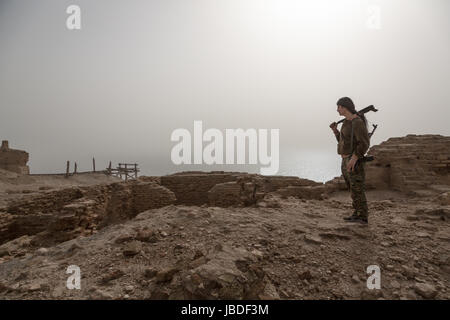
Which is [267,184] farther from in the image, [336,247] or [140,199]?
[336,247]

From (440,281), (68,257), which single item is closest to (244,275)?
(440,281)

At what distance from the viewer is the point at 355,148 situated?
328 centimetres

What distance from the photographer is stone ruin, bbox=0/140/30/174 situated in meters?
20.7

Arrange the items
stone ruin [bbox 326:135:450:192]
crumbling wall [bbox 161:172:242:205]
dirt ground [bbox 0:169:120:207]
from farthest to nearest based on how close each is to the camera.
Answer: dirt ground [bbox 0:169:120:207], crumbling wall [bbox 161:172:242:205], stone ruin [bbox 326:135:450:192]

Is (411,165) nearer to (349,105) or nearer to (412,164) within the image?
(412,164)

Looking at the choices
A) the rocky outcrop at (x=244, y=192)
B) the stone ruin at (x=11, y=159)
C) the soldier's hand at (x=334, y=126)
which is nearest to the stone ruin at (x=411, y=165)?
the rocky outcrop at (x=244, y=192)

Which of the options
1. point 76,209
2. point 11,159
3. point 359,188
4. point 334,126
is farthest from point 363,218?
point 11,159

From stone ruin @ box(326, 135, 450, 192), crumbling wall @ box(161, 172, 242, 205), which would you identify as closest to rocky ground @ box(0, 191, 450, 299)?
stone ruin @ box(326, 135, 450, 192)

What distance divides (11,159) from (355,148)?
29.7 meters

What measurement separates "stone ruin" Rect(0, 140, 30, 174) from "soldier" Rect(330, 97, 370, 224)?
2904cm

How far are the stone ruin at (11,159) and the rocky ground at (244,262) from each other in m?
25.7

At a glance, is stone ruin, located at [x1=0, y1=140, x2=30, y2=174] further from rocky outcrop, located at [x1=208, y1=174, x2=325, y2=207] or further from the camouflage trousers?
the camouflage trousers

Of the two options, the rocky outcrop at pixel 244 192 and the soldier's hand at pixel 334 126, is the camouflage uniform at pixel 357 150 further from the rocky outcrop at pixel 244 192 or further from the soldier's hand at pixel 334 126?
the rocky outcrop at pixel 244 192

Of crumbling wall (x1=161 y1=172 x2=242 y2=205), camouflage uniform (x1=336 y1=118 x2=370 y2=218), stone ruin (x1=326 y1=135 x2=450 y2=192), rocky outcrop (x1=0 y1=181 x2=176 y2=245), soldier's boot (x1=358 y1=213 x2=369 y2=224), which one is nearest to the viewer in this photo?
camouflage uniform (x1=336 y1=118 x2=370 y2=218)
